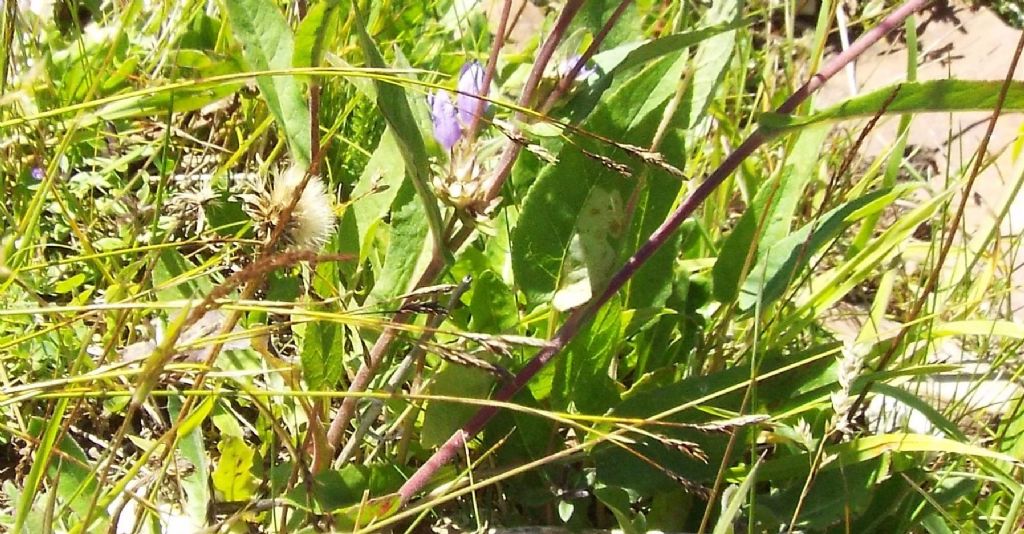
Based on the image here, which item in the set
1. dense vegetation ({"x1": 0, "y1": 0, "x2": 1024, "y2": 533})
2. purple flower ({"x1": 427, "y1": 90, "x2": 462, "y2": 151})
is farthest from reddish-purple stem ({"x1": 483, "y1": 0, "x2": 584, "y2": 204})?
purple flower ({"x1": 427, "y1": 90, "x2": 462, "y2": 151})

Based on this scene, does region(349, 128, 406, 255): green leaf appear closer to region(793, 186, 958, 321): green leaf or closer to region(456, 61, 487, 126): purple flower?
region(456, 61, 487, 126): purple flower

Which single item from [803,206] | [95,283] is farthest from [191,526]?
[803,206]

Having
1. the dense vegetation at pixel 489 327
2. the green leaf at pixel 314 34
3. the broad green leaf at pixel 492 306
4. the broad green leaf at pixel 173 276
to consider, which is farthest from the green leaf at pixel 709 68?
the broad green leaf at pixel 173 276

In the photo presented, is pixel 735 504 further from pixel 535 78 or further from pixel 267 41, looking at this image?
pixel 267 41

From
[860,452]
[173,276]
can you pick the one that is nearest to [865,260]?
[860,452]

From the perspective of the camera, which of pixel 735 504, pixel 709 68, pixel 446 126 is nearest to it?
pixel 735 504

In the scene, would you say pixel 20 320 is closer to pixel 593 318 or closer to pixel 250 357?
pixel 250 357
